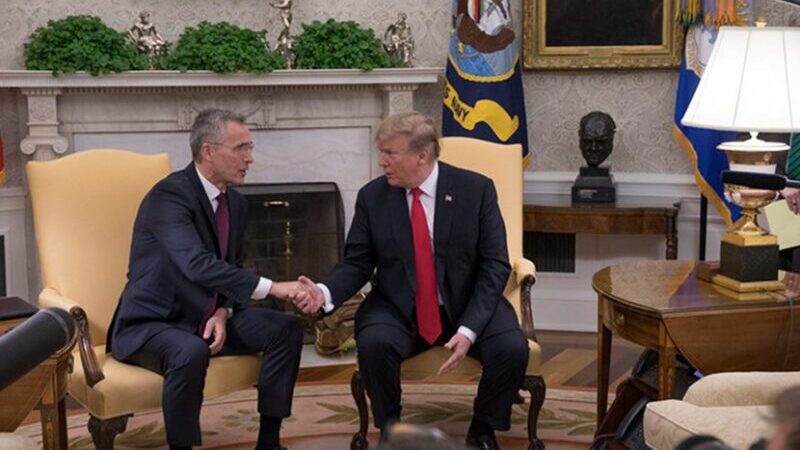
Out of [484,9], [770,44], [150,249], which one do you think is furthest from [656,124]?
[150,249]

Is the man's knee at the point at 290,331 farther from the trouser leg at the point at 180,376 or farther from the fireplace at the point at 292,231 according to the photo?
the fireplace at the point at 292,231

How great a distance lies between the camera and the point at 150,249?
147 inches

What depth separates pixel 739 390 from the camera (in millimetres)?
2770

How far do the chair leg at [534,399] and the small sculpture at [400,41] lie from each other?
8.02 ft

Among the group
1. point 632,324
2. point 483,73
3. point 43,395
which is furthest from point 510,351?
point 483,73

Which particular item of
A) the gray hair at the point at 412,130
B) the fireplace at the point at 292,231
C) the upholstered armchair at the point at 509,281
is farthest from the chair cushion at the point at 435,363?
the fireplace at the point at 292,231

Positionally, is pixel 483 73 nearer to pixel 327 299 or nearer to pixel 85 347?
pixel 327 299

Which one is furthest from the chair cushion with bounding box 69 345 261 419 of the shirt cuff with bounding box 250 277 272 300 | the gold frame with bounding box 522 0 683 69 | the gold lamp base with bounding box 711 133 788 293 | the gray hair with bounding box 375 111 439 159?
the gold frame with bounding box 522 0 683 69

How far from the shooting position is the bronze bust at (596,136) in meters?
5.61

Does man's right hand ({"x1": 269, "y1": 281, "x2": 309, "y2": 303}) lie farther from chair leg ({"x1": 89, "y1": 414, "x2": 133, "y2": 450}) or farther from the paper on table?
the paper on table

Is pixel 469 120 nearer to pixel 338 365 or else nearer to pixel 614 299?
pixel 338 365

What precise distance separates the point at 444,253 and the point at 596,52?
7.65 feet

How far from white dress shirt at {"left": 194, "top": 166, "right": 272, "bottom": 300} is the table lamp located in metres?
1.48

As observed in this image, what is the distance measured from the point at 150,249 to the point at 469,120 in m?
2.38
